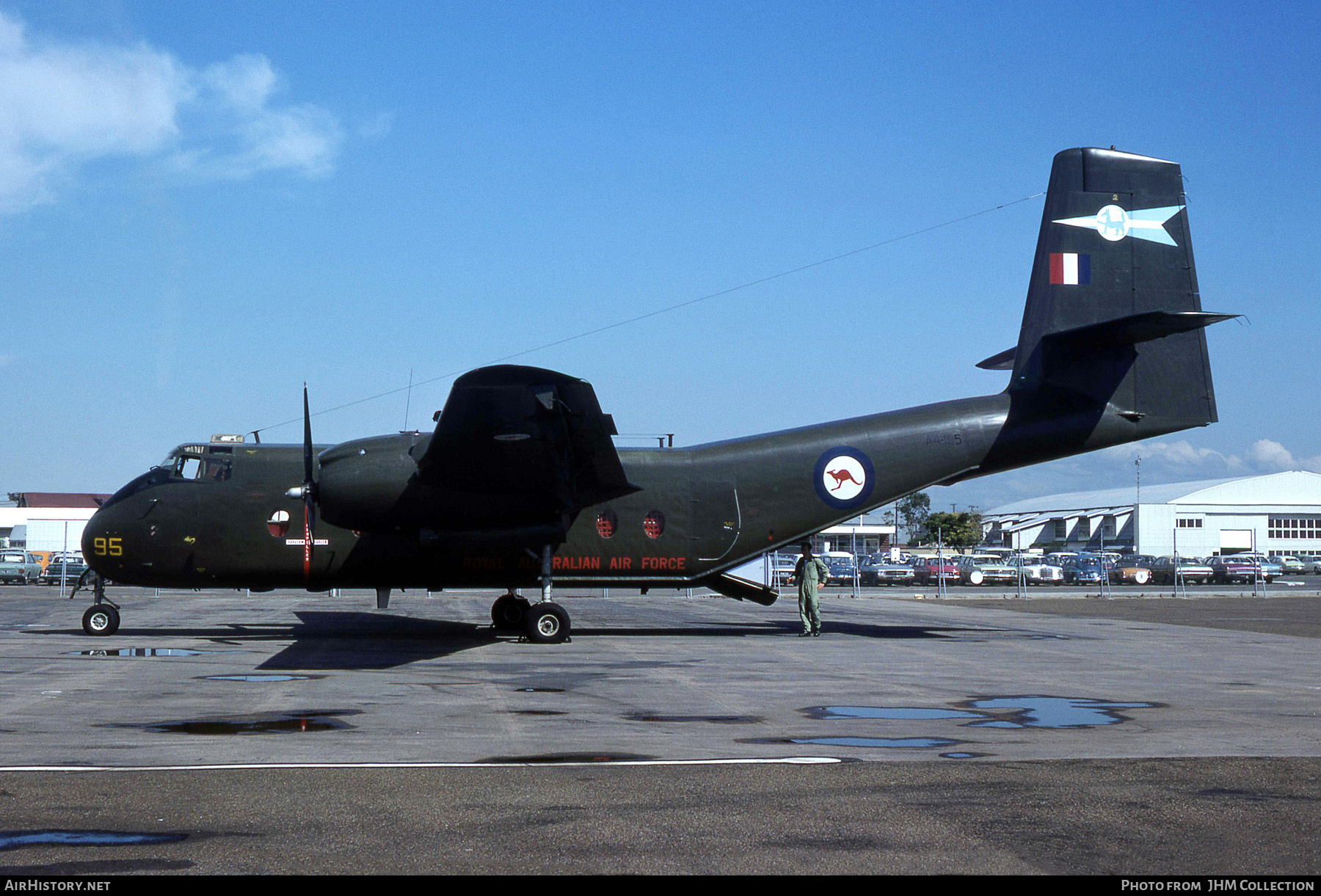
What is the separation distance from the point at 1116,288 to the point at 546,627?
12470 mm

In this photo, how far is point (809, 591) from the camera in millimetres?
20641

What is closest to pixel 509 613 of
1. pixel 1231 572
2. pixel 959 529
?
pixel 1231 572

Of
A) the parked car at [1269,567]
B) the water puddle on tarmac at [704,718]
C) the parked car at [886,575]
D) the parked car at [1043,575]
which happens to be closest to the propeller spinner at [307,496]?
the water puddle on tarmac at [704,718]

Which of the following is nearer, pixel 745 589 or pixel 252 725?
pixel 252 725

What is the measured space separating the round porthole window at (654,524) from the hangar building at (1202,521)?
79.3 metres

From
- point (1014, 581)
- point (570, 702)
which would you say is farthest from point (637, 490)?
point (1014, 581)

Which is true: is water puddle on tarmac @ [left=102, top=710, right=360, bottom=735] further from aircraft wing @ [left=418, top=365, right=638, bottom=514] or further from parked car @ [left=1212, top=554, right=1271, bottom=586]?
parked car @ [left=1212, top=554, right=1271, bottom=586]

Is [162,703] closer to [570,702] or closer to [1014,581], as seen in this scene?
[570,702]

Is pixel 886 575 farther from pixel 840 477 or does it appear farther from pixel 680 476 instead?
pixel 680 476

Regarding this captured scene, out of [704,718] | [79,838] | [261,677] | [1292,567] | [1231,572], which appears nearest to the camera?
[79,838]

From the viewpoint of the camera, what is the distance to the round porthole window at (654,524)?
64.1ft

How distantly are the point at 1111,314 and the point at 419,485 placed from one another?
519 inches

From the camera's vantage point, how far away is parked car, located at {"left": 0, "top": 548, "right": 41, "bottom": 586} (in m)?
48.6

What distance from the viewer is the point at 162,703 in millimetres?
10789
